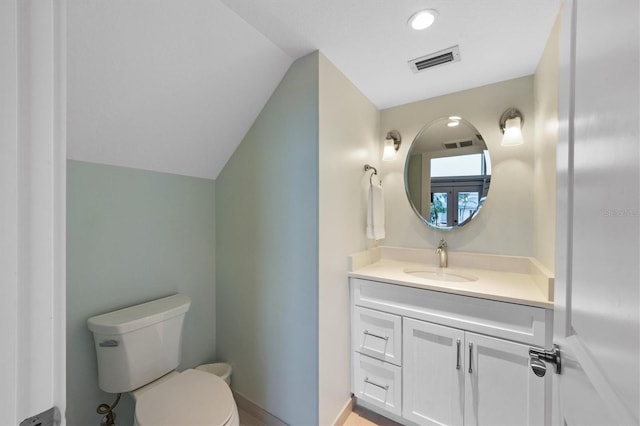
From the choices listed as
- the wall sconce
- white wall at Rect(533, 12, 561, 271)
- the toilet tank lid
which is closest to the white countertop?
white wall at Rect(533, 12, 561, 271)

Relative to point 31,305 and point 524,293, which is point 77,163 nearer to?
Answer: point 31,305

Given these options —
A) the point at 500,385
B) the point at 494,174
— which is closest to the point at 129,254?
the point at 500,385

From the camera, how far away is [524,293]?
1202 millimetres

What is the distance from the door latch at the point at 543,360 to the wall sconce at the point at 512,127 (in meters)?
1.36

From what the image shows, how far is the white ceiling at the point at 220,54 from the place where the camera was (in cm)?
101

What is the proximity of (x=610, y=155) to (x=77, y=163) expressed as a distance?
6.17 feet

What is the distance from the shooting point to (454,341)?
4.19 ft

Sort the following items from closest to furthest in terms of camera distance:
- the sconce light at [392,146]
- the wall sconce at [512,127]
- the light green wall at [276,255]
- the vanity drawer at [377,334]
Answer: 1. the light green wall at [276,255]
2. the vanity drawer at [377,334]
3. the wall sconce at [512,127]
4. the sconce light at [392,146]

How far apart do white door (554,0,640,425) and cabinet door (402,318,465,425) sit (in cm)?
68

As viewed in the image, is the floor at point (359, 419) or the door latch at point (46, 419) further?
the floor at point (359, 419)

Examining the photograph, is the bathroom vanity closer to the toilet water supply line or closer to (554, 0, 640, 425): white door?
(554, 0, 640, 425): white door

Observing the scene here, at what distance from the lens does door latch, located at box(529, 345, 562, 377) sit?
2.11 ft

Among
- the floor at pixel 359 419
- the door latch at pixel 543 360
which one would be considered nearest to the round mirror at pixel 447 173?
the door latch at pixel 543 360

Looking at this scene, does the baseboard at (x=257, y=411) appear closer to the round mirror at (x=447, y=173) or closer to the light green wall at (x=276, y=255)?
the light green wall at (x=276, y=255)
